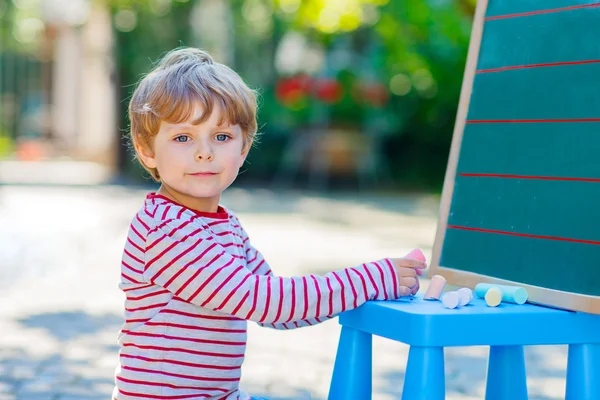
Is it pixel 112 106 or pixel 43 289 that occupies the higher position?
pixel 112 106

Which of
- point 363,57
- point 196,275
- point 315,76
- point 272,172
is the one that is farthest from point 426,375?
point 272,172

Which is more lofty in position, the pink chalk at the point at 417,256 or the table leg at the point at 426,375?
the pink chalk at the point at 417,256

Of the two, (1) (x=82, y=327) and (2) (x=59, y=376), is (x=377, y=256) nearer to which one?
(1) (x=82, y=327)

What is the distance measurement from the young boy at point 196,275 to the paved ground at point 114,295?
166 cm

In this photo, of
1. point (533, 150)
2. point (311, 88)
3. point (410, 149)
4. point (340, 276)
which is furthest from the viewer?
point (410, 149)

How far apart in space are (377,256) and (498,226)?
563 centimetres

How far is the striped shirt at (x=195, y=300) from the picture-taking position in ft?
7.09

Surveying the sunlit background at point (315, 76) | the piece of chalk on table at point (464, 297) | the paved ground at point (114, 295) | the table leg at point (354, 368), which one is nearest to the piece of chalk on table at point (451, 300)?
the piece of chalk on table at point (464, 297)

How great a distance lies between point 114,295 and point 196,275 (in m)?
4.21

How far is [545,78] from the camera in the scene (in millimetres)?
2486

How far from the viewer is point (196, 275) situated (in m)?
2.17

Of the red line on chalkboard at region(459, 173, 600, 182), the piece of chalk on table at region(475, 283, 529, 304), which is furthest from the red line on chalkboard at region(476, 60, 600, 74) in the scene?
the piece of chalk on table at region(475, 283, 529, 304)

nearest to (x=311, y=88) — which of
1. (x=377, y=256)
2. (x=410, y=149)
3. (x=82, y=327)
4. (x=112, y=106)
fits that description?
(x=410, y=149)

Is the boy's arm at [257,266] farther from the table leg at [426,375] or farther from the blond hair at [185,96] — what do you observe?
the table leg at [426,375]
